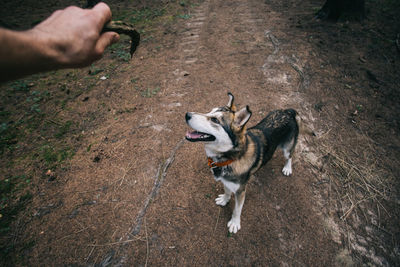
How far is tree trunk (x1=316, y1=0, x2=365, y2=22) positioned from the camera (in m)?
7.08

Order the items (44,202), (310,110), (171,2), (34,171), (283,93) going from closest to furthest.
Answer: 1. (44,202)
2. (34,171)
3. (310,110)
4. (283,93)
5. (171,2)

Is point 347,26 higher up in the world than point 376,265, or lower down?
higher up

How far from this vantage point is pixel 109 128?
442 cm

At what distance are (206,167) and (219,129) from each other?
1.50 metres

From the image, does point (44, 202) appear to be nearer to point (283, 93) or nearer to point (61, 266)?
point (61, 266)

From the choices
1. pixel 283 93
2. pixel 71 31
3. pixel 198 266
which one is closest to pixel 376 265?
pixel 198 266

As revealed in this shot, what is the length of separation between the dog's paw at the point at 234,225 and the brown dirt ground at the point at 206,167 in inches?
3.7

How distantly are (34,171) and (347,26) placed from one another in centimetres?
1119

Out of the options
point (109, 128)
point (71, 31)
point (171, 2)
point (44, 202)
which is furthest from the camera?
point (171, 2)

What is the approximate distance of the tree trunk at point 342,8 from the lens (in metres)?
7.08

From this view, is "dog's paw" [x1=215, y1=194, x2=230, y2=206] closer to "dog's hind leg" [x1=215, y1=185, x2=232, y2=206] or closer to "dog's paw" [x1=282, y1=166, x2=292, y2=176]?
"dog's hind leg" [x1=215, y1=185, x2=232, y2=206]

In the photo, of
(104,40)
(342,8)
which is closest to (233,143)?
(104,40)

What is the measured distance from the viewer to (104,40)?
1756 millimetres

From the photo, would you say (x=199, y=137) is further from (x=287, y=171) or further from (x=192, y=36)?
(x=192, y=36)
